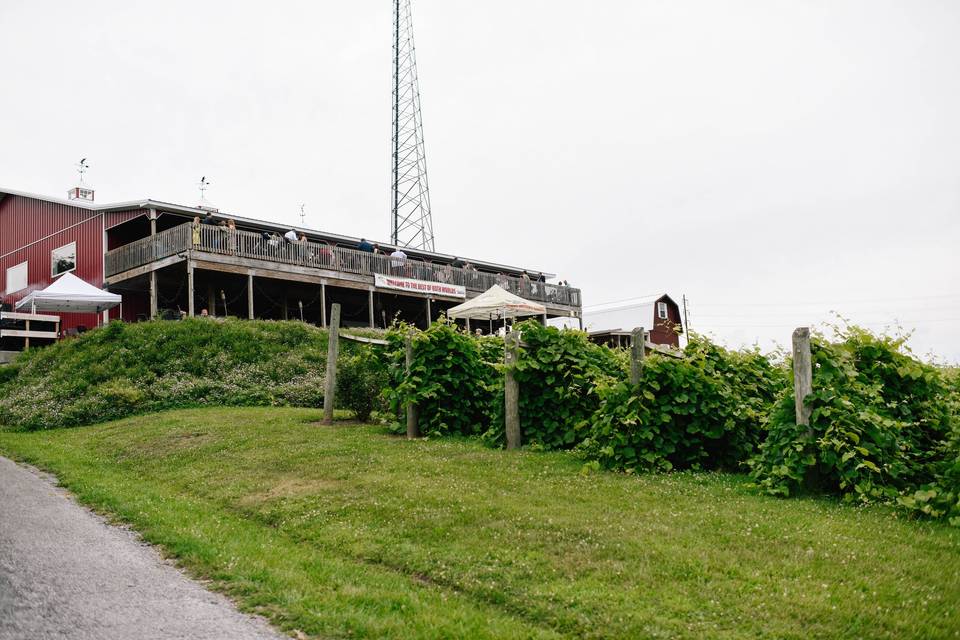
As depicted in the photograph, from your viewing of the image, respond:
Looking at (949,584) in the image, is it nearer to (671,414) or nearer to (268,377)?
(671,414)

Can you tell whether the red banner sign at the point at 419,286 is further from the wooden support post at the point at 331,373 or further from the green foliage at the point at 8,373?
the wooden support post at the point at 331,373

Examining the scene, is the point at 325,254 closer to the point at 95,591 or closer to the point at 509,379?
the point at 509,379

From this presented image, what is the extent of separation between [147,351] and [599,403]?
1358 centimetres

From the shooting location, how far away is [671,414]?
8.89 m

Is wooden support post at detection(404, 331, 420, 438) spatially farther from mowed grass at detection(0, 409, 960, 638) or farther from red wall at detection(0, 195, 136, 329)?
red wall at detection(0, 195, 136, 329)

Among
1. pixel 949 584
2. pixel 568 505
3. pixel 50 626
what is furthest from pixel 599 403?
pixel 50 626

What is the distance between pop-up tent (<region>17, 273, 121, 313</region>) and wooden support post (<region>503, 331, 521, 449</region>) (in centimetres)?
1767

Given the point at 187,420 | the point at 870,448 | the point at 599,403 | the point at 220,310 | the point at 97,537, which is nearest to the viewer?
the point at 97,537

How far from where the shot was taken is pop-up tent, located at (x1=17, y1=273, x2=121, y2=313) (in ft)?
74.3

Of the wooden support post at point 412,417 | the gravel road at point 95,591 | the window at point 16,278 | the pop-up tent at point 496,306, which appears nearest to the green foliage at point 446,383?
the wooden support post at point 412,417

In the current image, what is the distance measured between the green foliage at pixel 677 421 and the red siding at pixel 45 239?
78.0ft

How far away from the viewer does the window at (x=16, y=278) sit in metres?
31.2

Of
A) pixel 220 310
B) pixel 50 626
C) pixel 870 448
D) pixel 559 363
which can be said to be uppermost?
pixel 220 310

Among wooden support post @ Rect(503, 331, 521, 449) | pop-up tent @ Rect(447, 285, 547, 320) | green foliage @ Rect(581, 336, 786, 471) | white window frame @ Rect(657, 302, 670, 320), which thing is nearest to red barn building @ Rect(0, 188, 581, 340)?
pop-up tent @ Rect(447, 285, 547, 320)
